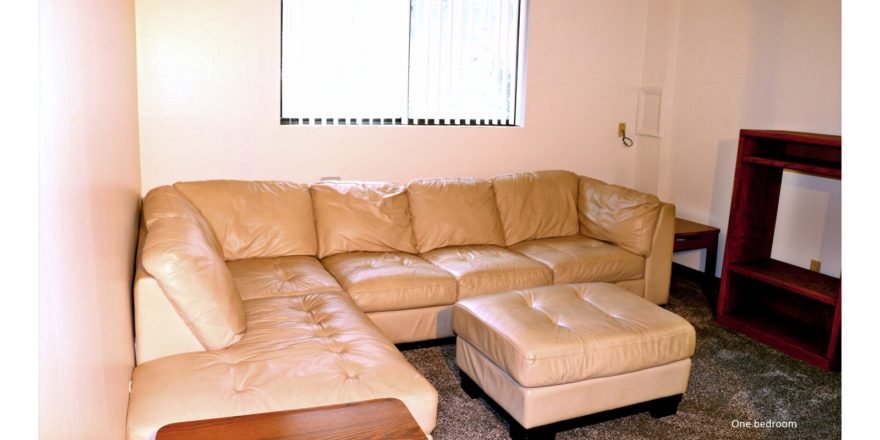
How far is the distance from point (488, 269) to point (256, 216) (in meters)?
1.23

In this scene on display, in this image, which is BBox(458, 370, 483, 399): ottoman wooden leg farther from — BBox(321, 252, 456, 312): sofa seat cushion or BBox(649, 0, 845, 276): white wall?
BBox(649, 0, 845, 276): white wall

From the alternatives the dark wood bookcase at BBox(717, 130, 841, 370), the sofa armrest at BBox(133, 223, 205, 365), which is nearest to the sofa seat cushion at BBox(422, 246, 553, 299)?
the dark wood bookcase at BBox(717, 130, 841, 370)

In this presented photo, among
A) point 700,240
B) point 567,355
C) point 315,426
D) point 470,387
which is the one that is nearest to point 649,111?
point 700,240

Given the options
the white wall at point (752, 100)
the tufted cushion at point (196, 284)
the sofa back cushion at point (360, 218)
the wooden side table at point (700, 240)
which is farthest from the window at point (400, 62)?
the tufted cushion at point (196, 284)

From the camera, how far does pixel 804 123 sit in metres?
4.32

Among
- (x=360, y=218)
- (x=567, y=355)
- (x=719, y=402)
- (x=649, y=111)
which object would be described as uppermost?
(x=649, y=111)

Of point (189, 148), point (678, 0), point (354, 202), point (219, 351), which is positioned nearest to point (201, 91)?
point (189, 148)

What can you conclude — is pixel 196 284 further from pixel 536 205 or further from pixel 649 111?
pixel 649 111

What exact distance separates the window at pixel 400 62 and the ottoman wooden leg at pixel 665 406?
2.41m

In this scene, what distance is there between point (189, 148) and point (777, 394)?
10.6ft

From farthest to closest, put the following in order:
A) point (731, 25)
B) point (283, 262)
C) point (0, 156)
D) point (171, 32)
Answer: point (731, 25), point (171, 32), point (283, 262), point (0, 156)

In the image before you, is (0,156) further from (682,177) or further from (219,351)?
(682,177)

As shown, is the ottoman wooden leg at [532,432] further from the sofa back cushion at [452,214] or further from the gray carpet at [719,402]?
the sofa back cushion at [452,214]

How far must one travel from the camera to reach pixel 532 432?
8.98 ft
